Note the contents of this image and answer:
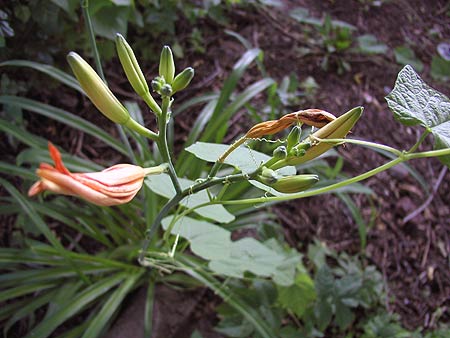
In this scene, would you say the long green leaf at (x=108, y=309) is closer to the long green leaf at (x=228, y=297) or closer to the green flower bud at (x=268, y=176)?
the long green leaf at (x=228, y=297)

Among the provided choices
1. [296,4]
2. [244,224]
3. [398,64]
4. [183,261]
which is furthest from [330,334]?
[296,4]

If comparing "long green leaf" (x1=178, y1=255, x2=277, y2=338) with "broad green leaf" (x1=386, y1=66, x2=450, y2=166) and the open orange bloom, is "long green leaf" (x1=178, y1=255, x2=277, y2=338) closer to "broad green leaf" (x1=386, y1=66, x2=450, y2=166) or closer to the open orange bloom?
the open orange bloom

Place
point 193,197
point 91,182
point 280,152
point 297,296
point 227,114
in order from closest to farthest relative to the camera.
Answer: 1. point 91,182
2. point 280,152
3. point 193,197
4. point 297,296
5. point 227,114

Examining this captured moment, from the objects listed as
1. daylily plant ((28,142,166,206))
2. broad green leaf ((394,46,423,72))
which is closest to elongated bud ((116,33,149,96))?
daylily plant ((28,142,166,206))

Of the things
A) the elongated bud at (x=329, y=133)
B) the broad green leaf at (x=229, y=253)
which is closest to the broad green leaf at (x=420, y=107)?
the elongated bud at (x=329, y=133)

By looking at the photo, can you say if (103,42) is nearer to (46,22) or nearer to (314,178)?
(46,22)

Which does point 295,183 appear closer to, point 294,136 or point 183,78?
point 294,136

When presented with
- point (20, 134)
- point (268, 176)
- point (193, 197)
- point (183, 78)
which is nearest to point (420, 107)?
point (268, 176)
